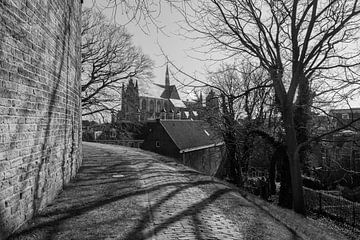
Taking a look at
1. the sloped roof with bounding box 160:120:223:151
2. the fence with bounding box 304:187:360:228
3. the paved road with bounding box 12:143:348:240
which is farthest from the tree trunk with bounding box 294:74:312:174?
the sloped roof with bounding box 160:120:223:151

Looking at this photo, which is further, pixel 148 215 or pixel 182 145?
pixel 182 145

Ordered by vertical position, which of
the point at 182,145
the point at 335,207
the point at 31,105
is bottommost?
the point at 335,207

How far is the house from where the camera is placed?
3042 centimetres

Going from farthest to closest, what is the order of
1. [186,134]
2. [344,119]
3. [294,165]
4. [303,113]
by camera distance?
1. [186,134]
2. [303,113]
3. [344,119]
4. [294,165]

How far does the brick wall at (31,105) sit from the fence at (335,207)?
11988 mm

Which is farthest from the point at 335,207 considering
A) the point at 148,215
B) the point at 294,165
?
the point at 148,215

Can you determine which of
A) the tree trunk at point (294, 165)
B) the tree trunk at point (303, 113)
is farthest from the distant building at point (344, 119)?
the tree trunk at point (294, 165)

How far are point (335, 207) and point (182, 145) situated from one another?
1826 centimetres

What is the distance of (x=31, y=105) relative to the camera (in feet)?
15.0

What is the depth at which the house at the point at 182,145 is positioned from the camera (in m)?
30.4

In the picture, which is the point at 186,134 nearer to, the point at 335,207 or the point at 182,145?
the point at 182,145

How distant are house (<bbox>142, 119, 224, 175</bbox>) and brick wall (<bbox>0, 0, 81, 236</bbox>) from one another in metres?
23.4

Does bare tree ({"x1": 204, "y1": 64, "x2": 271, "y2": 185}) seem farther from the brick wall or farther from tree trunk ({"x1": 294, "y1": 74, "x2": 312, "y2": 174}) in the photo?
the brick wall

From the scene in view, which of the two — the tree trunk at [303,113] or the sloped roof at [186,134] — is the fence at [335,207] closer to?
the tree trunk at [303,113]
